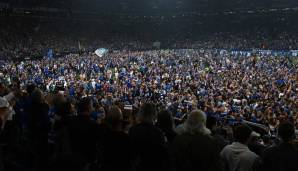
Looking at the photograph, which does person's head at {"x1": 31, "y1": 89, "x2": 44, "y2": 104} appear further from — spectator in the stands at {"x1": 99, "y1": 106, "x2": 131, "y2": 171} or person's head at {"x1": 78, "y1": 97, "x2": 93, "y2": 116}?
spectator in the stands at {"x1": 99, "y1": 106, "x2": 131, "y2": 171}

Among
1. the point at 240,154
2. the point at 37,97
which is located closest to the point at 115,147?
the point at 240,154

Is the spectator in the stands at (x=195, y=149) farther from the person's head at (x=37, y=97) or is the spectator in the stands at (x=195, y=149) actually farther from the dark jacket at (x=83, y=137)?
the person's head at (x=37, y=97)

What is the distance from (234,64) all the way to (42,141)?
27.5 metres

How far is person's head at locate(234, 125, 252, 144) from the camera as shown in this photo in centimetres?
415

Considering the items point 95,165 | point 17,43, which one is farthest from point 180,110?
point 17,43

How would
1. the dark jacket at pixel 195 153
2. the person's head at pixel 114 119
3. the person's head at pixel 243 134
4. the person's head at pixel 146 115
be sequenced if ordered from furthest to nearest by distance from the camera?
1. the person's head at pixel 114 119
2. the person's head at pixel 146 115
3. the person's head at pixel 243 134
4. the dark jacket at pixel 195 153

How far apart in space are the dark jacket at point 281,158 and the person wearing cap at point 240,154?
0.45ft

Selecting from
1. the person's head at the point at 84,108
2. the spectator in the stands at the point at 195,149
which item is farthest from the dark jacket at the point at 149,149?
the person's head at the point at 84,108

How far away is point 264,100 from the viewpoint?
17328mm

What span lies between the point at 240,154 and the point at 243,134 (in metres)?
0.20

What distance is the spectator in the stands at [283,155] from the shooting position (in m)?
3.80

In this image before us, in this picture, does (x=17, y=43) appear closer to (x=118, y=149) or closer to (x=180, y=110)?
(x=180, y=110)

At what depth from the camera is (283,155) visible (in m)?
3.82

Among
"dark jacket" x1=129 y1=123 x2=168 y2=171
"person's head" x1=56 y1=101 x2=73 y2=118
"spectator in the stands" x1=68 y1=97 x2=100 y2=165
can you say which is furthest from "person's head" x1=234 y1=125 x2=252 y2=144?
"person's head" x1=56 y1=101 x2=73 y2=118
